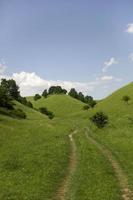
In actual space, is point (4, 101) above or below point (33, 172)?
above

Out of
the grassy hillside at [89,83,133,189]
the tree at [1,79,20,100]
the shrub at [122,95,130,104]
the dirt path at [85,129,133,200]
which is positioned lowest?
the dirt path at [85,129,133,200]

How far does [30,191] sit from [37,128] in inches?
2163

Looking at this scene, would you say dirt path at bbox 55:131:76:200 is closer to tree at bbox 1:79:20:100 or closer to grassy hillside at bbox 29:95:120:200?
grassy hillside at bbox 29:95:120:200

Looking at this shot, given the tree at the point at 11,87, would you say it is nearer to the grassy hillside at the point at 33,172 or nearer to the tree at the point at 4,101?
the tree at the point at 4,101

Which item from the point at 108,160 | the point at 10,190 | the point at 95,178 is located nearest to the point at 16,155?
the point at 108,160

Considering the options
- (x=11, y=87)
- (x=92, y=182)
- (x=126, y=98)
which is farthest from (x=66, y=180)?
(x=11, y=87)

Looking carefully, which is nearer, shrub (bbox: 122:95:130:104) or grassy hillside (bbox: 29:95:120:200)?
grassy hillside (bbox: 29:95:120:200)

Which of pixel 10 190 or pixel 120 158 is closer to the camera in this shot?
pixel 10 190

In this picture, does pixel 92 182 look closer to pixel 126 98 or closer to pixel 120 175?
pixel 120 175

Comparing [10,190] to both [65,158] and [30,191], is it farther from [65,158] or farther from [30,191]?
[65,158]

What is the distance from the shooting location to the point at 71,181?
2898cm

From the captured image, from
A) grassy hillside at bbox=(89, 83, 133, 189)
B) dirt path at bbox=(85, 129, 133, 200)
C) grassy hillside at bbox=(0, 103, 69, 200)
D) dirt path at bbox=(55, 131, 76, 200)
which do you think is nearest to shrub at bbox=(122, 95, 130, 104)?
grassy hillside at bbox=(89, 83, 133, 189)

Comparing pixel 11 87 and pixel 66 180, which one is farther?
pixel 11 87

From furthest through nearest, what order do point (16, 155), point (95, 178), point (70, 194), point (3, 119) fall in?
point (3, 119) → point (16, 155) → point (95, 178) → point (70, 194)
